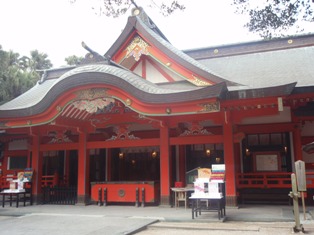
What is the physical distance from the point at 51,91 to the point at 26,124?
6.09 feet

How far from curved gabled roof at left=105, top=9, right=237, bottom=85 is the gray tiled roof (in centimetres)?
107

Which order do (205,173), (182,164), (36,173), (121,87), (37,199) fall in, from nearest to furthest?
(205,173) < (121,87) < (37,199) < (36,173) < (182,164)

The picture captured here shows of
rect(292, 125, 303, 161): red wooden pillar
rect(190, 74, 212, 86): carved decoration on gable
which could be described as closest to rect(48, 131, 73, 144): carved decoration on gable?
rect(190, 74, 212, 86): carved decoration on gable

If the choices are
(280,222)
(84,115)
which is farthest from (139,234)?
(84,115)

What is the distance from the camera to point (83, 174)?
1258 cm

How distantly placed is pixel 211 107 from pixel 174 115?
1408 mm

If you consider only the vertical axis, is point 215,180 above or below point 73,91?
below

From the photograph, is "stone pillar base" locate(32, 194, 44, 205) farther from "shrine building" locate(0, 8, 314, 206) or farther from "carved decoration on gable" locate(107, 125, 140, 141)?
"carved decoration on gable" locate(107, 125, 140, 141)

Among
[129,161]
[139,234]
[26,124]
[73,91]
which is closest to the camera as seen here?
[139,234]

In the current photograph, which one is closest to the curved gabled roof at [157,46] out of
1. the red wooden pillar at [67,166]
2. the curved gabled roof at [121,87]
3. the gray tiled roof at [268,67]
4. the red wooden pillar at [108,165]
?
the gray tiled roof at [268,67]

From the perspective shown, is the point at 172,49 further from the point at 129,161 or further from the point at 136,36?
the point at 129,161

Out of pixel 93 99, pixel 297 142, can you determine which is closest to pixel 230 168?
pixel 297 142

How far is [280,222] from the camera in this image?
8211mm

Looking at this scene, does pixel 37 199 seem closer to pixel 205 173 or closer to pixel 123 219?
pixel 123 219
